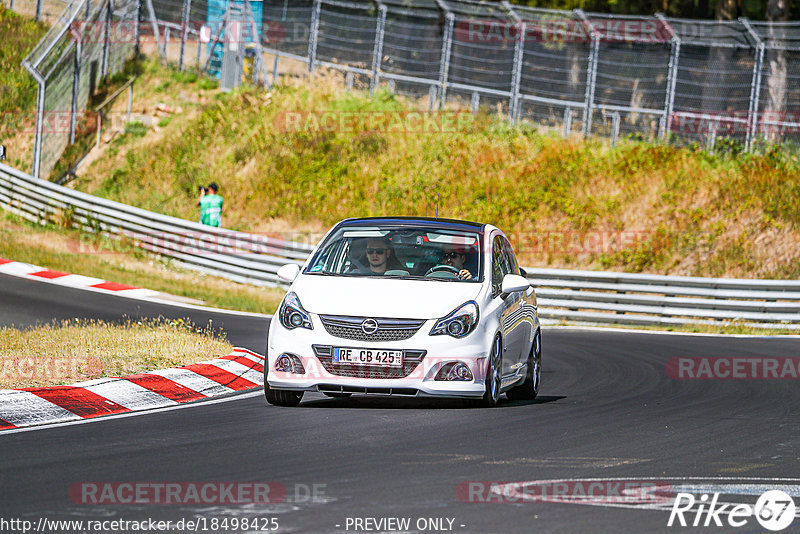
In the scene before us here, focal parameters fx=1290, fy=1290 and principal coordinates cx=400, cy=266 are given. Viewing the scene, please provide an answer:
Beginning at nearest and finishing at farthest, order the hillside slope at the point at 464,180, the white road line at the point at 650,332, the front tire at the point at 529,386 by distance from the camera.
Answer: the front tire at the point at 529,386, the white road line at the point at 650,332, the hillside slope at the point at 464,180

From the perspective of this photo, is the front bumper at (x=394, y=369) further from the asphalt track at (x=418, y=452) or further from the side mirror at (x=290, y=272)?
the side mirror at (x=290, y=272)

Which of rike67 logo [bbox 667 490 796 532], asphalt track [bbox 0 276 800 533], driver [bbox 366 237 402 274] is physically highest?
driver [bbox 366 237 402 274]

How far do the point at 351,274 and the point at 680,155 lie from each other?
804 inches

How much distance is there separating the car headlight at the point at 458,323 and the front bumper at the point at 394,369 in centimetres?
4

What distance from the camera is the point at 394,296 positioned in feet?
32.8

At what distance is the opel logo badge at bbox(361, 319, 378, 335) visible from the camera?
977cm

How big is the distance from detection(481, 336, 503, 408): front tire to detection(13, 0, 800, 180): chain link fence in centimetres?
1860

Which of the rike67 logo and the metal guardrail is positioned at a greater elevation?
the rike67 logo

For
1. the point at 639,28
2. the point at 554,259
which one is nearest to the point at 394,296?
the point at 554,259

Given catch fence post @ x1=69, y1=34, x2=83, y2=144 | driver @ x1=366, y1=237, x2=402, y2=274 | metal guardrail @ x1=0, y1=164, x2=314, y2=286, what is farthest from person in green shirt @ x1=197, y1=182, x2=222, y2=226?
driver @ x1=366, y1=237, x2=402, y2=274

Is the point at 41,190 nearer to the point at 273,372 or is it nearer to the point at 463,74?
the point at 463,74

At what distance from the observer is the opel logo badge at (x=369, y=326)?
32.1 feet
